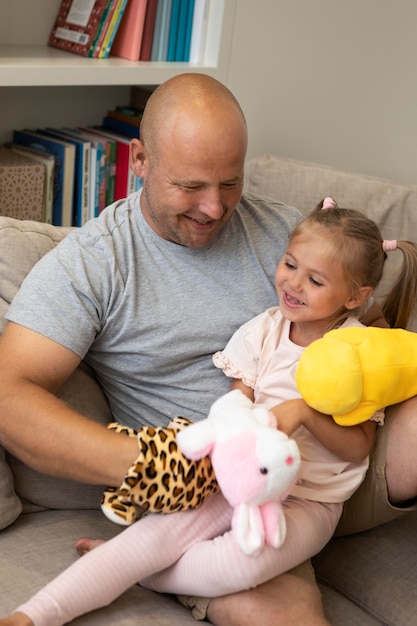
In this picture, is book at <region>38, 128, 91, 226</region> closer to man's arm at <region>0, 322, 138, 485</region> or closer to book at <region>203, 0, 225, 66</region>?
book at <region>203, 0, 225, 66</region>

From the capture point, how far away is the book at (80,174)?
8.14 feet

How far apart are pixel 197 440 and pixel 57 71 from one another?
1226 mm

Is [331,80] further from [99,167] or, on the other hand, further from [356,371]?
[356,371]

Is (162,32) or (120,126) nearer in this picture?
(162,32)

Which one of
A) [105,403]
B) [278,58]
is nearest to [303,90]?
[278,58]

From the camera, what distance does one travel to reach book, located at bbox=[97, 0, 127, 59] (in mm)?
2373

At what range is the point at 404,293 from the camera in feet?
6.05

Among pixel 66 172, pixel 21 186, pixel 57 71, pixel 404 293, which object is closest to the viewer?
pixel 404 293

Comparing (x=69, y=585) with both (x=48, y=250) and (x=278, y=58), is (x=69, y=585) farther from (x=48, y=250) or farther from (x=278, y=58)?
(x=278, y=58)

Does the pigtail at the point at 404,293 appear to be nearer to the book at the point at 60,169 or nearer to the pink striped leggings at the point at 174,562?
the pink striped leggings at the point at 174,562

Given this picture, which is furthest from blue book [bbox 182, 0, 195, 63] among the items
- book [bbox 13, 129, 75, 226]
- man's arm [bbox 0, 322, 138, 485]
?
man's arm [bbox 0, 322, 138, 485]

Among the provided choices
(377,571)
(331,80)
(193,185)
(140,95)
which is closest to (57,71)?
(140,95)

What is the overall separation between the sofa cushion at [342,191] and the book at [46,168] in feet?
1.81

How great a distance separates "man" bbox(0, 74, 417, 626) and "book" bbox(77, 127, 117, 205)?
740 millimetres
